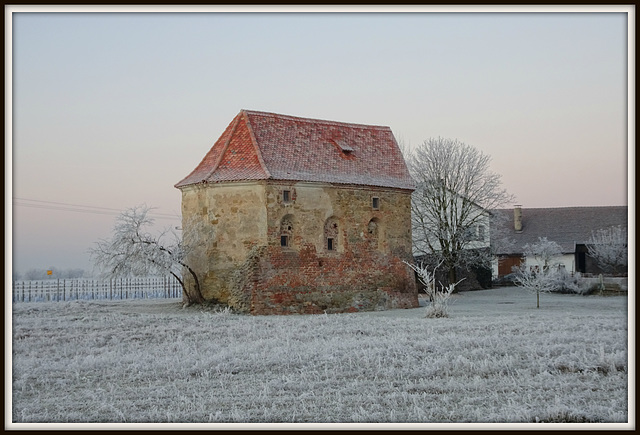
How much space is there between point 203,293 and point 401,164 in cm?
1064

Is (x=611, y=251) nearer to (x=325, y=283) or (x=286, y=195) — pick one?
(x=325, y=283)

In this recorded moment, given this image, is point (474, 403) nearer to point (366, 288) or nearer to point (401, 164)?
point (366, 288)

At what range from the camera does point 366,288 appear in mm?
29172

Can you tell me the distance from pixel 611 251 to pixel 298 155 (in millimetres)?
22276

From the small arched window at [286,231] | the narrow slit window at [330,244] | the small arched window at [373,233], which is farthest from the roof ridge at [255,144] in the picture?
the small arched window at [373,233]

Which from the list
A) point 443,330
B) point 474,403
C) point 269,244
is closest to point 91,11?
point 474,403

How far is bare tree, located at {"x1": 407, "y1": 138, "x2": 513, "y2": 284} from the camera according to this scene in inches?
1657

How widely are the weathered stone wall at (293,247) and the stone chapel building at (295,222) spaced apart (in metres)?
0.04

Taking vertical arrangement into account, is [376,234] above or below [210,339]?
above

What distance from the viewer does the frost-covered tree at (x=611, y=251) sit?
41.6m

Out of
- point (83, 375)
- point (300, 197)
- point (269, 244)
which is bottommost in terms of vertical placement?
point (83, 375)

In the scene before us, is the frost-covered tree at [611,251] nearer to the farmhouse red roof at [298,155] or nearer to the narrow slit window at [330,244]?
the farmhouse red roof at [298,155]

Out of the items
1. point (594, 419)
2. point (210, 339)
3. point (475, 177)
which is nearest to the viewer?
point (594, 419)

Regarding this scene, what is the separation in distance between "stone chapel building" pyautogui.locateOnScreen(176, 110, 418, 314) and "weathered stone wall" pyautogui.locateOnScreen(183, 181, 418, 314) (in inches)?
1.6
